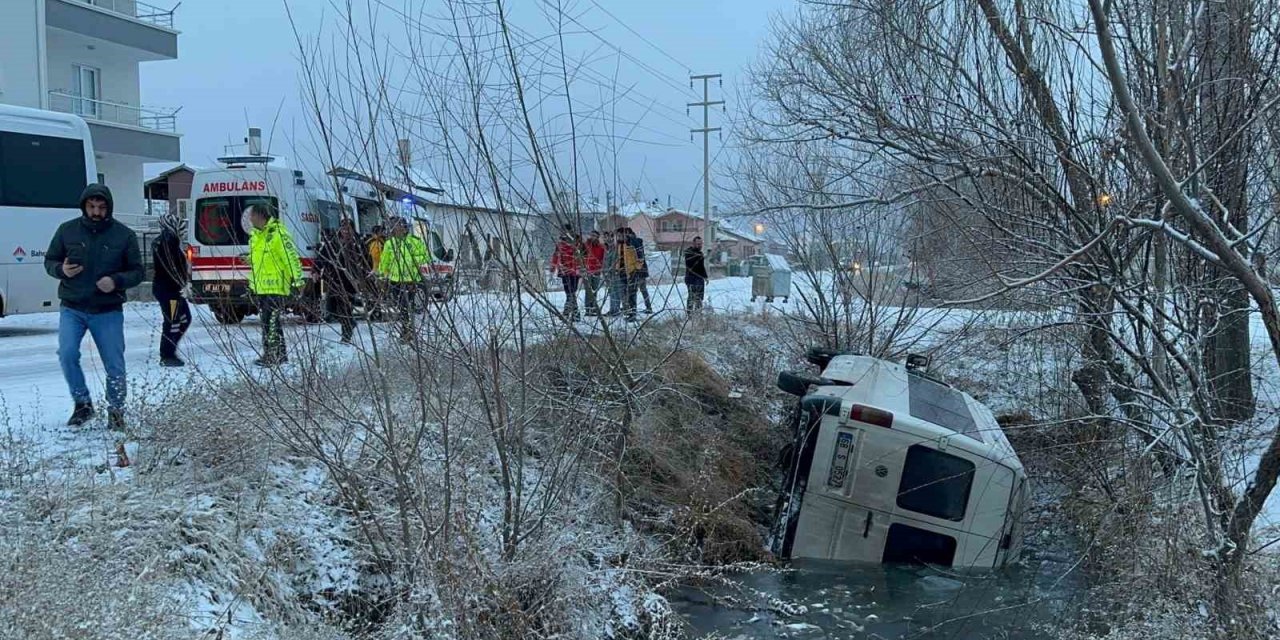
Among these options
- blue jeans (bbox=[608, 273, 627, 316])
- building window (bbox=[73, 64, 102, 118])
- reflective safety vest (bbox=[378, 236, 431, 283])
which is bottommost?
blue jeans (bbox=[608, 273, 627, 316])

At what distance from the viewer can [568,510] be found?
19.9 ft

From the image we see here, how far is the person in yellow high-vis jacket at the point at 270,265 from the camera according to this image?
23.6 ft

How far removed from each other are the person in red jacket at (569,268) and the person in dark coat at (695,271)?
796mm

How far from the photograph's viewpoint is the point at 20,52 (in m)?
21.9

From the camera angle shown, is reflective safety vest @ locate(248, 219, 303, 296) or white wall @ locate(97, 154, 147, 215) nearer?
reflective safety vest @ locate(248, 219, 303, 296)

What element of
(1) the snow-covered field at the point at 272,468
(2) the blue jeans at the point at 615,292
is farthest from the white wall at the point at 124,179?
(2) the blue jeans at the point at 615,292

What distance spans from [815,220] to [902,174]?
2470mm

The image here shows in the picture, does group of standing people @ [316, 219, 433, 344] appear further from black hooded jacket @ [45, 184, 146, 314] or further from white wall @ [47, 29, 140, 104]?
white wall @ [47, 29, 140, 104]

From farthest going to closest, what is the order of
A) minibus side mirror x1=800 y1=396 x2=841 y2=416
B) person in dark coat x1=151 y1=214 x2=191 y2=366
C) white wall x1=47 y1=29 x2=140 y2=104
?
white wall x1=47 y1=29 x2=140 y2=104 → person in dark coat x1=151 y1=214 x2=191 y2=366 → minibus side mirror x1=800 y1=396 x2=841 y2=416

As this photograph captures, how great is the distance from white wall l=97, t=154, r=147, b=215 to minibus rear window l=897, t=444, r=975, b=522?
24725 millimetres

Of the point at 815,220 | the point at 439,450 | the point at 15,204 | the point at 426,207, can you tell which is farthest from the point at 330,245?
the point at 15,204

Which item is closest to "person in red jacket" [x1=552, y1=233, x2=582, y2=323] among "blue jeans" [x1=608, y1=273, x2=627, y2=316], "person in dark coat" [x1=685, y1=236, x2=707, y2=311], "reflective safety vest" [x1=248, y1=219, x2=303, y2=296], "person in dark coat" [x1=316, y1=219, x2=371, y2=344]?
"blue jeans" [x1=608, y1=273, x2=627, y2=316]

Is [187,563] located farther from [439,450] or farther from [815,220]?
[815,220]

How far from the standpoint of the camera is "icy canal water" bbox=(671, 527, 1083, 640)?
21.1 feet
